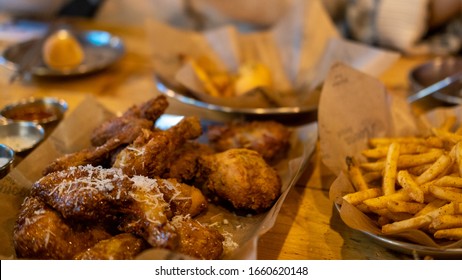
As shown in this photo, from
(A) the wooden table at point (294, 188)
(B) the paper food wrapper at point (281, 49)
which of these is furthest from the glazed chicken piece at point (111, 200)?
(B) the paper food wrapper at point (281, 49)

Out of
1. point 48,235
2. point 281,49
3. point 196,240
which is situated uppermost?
point 48,235

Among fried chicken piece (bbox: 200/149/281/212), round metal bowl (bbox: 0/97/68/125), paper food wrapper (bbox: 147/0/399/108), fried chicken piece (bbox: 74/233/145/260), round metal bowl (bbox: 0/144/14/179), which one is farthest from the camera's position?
paper food wrapper (bbox: 147/0/399/108)

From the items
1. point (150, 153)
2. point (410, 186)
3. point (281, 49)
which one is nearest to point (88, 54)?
point (281, 49)

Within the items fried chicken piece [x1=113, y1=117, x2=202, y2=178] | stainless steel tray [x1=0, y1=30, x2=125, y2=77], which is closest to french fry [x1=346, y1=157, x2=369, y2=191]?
fried chicken piece [x1=113, y1=117, x2=202, y2=178]

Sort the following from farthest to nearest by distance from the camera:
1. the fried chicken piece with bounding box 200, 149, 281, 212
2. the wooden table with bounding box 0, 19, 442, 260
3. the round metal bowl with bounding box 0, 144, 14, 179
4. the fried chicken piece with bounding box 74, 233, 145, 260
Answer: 1. the round metal bowl with bounding box 0, 144, 14, 179
2. the fried chicken piece with bounding box 200, 149, 281, 212
3. the wooden table with bounding box 0, 19, 442, 260
4. the fried chicken piece with bounding box 74, 233, 145, 260

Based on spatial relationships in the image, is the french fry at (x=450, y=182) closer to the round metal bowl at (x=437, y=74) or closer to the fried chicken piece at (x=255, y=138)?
the fried chicken piece at (x=255, y=138)

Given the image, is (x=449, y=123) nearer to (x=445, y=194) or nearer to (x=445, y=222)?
(x=445, y=194)

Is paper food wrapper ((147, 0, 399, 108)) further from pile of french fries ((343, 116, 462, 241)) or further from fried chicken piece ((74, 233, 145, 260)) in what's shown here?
fried chicken piece ((74, 233, 145, 260))
